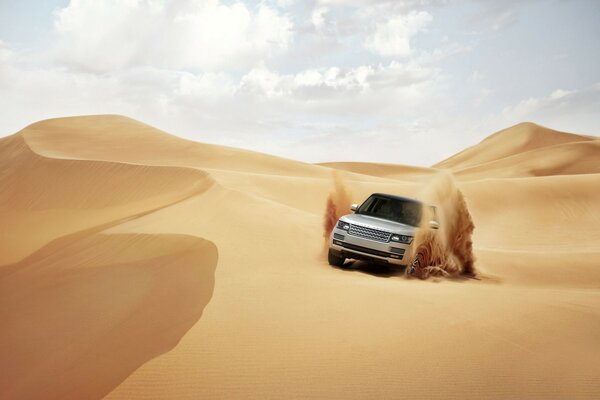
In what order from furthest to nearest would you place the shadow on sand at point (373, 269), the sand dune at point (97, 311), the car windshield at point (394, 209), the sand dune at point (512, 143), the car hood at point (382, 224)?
the sand dune at point (512, 143) → the car windshield at point (394, 209) → the shadow on sand at point (373, 269) → the car hood at point (382, 224) → the sand dune at point (97, 311)

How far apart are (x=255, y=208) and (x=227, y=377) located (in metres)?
12.1

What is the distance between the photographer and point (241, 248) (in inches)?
493

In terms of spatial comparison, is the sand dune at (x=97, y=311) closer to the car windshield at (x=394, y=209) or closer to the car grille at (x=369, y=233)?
the car grille at (x=369, y=233)

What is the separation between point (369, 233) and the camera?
11.1m

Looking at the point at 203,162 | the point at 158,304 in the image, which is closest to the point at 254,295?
the point at 158,304

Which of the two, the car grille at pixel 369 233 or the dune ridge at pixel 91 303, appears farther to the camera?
the car grille at pixel 369 233

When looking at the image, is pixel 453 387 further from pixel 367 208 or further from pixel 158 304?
pixel 367 208

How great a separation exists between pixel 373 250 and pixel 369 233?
13.0 inches

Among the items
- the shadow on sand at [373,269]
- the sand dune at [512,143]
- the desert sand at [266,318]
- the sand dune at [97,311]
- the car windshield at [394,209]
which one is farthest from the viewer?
the sand dune at [512,143]

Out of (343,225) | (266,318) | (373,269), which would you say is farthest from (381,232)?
(266,318)

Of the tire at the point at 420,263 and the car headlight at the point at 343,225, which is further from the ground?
the car headlight at the point at 343,225

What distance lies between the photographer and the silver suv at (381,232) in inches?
433

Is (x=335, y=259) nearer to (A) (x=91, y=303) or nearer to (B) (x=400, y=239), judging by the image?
(B) (x=400, y=239)

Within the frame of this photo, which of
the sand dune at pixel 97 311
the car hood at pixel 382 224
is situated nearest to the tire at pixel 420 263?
the car hood at pixel 382 224
